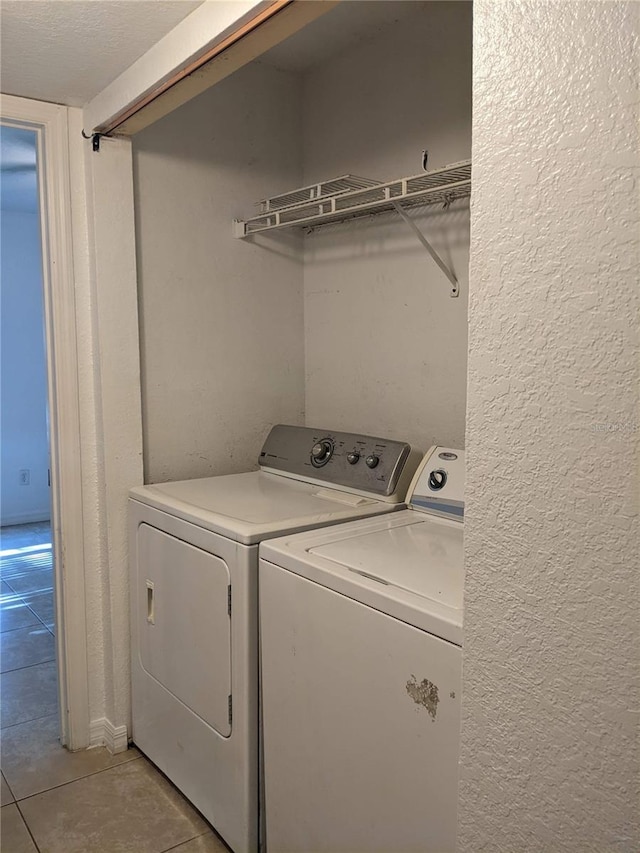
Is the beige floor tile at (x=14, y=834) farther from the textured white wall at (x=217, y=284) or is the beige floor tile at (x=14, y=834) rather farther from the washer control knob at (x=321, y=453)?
the washer control knob at (x=321, y=453)

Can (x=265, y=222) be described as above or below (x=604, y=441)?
above

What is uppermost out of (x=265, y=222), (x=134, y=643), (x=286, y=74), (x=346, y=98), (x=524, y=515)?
(x=286, y=74)

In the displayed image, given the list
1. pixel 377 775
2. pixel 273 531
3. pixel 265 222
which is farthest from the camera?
pixel 265 222

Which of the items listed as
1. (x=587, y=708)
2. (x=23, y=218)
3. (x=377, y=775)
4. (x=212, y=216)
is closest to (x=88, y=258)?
(x=212, y=216)

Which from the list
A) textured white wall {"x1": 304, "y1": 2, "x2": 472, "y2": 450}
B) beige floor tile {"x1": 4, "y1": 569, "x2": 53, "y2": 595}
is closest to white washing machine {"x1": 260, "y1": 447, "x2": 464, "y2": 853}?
textured white wall {"x1": 304, "y1": 2, "x2": 472, "y2": 450}

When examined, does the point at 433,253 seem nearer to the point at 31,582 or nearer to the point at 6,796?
the point at 6,796

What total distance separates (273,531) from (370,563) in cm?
32

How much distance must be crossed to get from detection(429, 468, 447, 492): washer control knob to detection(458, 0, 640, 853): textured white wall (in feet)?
3.10

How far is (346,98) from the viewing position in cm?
248

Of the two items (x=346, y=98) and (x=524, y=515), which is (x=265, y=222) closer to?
(x=346, y=98)

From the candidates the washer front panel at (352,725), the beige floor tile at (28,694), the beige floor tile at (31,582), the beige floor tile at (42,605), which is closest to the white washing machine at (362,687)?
the washer front panel at (352,725)

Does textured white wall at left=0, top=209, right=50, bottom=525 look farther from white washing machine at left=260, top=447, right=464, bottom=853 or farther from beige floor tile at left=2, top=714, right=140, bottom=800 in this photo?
white washing machine at left=260, top=447, right=464, bottom=853

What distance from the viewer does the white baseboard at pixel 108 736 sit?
7.39 ft

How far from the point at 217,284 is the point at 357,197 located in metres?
0.60
